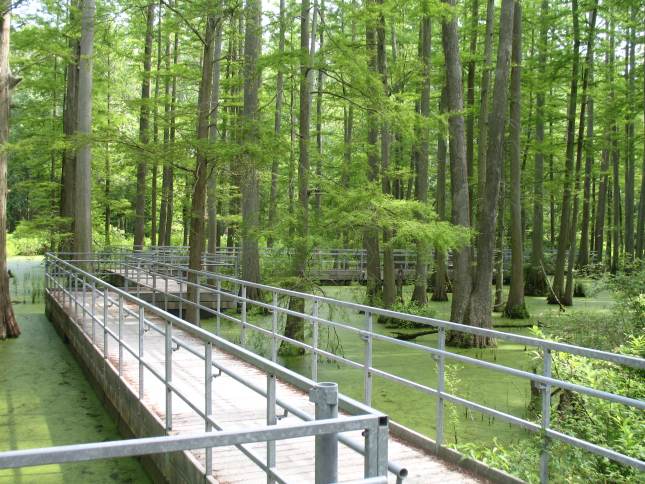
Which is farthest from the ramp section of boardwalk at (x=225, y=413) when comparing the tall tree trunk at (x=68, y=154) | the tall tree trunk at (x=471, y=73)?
the tall tree trunk at (x=68, y=154)

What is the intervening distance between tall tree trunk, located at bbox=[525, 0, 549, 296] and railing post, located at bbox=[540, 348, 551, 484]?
17.9 metres

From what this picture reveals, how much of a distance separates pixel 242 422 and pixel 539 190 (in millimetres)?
19630

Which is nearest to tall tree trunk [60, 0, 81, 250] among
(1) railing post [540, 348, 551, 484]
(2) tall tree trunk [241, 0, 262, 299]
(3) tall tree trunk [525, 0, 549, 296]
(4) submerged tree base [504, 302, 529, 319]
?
(2) tall tree trunk [241, 0, 262, 299]

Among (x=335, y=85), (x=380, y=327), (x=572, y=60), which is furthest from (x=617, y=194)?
(x=335, y=85)

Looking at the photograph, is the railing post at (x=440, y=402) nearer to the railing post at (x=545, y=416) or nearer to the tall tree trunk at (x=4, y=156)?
the railing post at (x=545, y=416)

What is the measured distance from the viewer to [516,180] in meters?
18.7

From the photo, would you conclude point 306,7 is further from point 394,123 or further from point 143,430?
point 143,430

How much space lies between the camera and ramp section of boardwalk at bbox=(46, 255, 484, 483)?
3.63 metres

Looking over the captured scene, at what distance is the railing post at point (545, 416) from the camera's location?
4.55m

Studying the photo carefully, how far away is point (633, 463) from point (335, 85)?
10.7m

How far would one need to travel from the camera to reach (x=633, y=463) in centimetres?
392

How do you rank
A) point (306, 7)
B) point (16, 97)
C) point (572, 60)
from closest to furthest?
point (306, 7) → point (572, 60) → point (16, 97)

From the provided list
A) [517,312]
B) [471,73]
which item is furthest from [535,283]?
[471,73]

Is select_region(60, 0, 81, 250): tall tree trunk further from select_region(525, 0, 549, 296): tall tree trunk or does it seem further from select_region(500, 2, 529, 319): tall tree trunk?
select_region(525, 0, 549, 296): tall tree trunk
